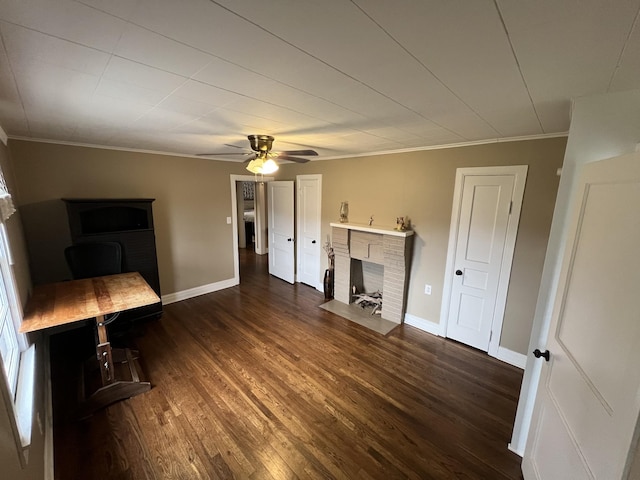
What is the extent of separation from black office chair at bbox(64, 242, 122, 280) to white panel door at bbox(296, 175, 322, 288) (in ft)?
8.83

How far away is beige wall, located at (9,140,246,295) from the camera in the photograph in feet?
9.30

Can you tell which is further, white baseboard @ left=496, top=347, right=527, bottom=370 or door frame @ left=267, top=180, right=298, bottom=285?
door frame @ left=267, top=180, right=298, bottom=285

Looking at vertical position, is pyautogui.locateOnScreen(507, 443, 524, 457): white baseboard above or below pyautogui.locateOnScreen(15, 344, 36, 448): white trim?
below

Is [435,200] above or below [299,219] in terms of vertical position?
above

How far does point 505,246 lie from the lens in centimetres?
264

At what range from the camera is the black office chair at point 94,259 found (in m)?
2.88

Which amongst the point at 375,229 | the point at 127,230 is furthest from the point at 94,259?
the point at 375,229

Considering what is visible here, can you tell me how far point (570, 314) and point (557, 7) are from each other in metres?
1.31

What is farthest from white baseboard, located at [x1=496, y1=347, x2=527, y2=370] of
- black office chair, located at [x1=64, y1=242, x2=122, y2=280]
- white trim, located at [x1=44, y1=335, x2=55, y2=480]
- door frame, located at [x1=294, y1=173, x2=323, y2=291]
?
black office chair, located at [x1=64, y1=242, x2=122, y2=280]

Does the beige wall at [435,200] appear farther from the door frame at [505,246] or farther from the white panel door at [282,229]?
the white panel door at [282,229]

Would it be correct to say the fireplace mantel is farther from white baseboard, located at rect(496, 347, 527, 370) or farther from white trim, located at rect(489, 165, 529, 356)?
white baseboard, located at rect(496, 347, 527, 370)

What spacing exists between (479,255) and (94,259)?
14.6 feet

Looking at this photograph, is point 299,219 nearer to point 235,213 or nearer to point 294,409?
point 235,213

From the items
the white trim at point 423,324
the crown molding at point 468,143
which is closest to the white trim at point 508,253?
the crown molding at point 468,143
